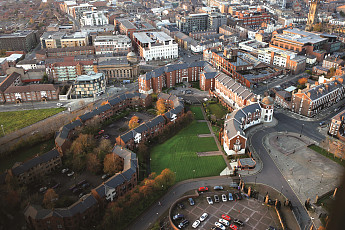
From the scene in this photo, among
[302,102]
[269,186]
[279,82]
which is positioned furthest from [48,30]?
[269,186]

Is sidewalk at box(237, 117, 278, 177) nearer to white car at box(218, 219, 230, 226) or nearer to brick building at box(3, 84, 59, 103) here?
white car at box(218, 219, 230, 226)

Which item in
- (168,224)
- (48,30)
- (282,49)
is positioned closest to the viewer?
(168,224)

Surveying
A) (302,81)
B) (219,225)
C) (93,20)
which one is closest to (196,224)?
(219,225)

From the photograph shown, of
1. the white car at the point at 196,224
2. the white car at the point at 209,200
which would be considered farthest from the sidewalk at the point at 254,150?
the white car at the point at 196,224

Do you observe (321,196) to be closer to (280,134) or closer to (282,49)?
(280,134)

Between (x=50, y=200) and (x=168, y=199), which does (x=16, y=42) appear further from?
(x=168, y=199)

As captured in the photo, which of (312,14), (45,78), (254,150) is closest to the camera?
(254,150)

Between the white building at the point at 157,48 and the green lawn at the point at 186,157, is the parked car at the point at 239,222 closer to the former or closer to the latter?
the green lawn at the point at 186,157
